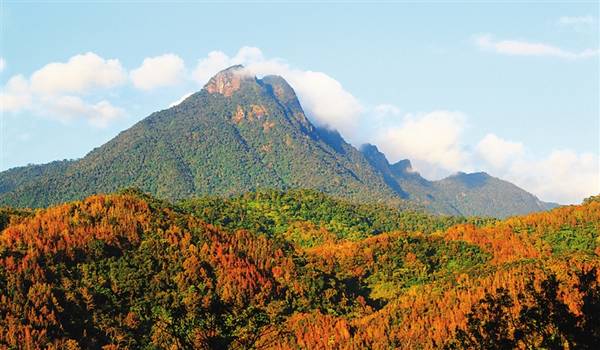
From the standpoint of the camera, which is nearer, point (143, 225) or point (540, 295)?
point (540, 295)

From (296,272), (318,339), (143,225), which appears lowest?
(318,339)

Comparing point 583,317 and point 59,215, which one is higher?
point 59,215

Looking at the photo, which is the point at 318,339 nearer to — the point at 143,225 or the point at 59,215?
the point at 143,225

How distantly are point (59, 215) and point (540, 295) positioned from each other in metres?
141

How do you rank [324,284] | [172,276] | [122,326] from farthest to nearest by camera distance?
1. [324,284]
2. [172,276]
3. [122,326]

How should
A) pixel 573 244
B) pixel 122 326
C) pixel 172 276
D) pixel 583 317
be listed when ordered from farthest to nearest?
pixel 573 244, pixel 172 276, pixel 122 326, pixel 583 317

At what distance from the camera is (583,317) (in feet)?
143

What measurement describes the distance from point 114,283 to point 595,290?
117029 mm

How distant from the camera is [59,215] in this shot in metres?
163

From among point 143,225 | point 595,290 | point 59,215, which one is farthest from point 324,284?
point 595,290

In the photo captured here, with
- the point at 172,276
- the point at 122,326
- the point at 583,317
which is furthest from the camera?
the point at 172,276

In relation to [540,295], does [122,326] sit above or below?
below

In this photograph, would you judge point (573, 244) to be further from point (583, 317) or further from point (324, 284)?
point (583, 317)

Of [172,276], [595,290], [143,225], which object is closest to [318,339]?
[172,276]
